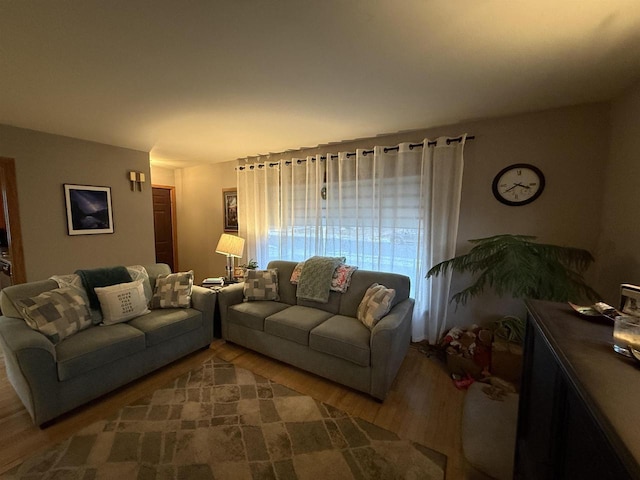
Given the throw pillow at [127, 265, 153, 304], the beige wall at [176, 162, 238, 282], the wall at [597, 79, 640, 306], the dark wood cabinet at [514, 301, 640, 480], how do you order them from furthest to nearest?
the beige wall at [176, 162, 238, 282]
the throw pillow at [127, 265, 153, 304]
the wall at [597, 79, 640, 306]
the dark wood cabinet at [514, 301, 640, 480]

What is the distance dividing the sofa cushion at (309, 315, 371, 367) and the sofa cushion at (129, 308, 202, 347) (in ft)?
3.93

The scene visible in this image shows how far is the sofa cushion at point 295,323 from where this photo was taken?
7.84ft

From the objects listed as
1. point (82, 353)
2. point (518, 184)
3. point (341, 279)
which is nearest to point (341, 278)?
point (341, 279)

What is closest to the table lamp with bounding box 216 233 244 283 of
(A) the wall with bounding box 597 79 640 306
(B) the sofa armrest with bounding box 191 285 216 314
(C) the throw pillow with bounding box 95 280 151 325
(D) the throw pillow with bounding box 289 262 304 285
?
(B) the sofa armrest with bounding box 191 285 216 314

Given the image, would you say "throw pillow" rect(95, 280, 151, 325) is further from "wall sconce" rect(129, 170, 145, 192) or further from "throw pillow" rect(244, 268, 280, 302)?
"wall sconce" rect(129, 170, 145, 192)

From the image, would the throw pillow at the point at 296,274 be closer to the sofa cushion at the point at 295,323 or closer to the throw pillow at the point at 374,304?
the sofa cushion at the point at 295,323

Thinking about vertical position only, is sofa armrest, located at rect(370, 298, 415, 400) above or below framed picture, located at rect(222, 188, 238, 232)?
below

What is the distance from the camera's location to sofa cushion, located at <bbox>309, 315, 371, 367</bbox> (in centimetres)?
208

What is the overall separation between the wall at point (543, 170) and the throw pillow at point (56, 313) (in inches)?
131

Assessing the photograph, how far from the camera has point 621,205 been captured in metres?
1.93

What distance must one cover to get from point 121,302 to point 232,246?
151 centimetres

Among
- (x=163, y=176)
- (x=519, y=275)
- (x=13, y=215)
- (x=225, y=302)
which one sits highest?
(x=163, y=176)

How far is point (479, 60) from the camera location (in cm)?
159

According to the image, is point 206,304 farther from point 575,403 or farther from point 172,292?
point 575,403
